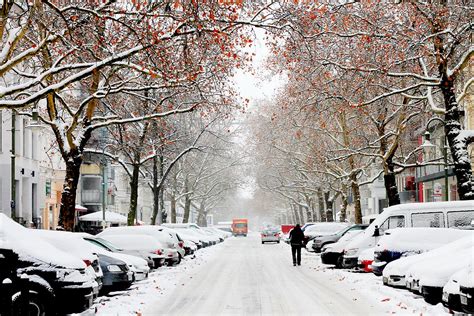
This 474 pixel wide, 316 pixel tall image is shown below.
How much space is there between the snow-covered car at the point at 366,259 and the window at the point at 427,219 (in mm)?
1567

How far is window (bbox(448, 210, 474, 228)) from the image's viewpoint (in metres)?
22.0

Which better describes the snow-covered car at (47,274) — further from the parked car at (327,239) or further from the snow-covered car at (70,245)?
the parked car at (327,239)

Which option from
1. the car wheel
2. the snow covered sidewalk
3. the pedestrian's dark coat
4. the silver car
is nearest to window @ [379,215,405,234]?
the snow covered sidewalk

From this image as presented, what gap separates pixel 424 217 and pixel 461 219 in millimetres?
1122

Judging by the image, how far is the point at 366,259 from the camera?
23812mm

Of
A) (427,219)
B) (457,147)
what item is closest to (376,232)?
(427,219)

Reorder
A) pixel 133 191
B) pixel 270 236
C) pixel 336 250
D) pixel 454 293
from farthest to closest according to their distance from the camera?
pixel 270 236, pixel 133 191, pixel 336 250, pixel 454 293

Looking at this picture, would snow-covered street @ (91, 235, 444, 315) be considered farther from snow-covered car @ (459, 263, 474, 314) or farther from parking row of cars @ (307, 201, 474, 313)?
snow-covered car @ (459, 263, 474, 314)

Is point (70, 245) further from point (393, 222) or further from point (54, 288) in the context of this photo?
point (393, 222)

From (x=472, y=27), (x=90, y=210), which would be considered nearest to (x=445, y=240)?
(x=472, y=27)

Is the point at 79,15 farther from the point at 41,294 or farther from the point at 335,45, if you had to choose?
the point at 335,45

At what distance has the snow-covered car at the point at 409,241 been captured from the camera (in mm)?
19266

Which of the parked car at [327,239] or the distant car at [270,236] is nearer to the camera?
the parked car at [327,239]

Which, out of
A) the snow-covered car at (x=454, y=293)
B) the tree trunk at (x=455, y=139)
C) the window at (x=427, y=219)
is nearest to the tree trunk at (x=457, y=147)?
the tree trunk at (x=455, y=139)
